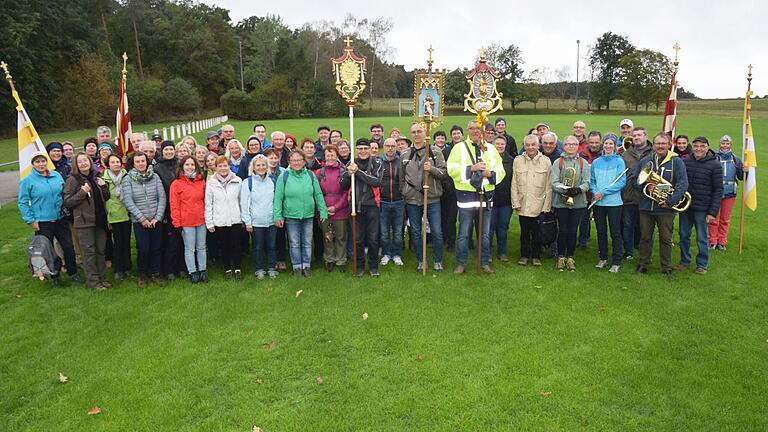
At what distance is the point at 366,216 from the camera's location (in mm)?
8484

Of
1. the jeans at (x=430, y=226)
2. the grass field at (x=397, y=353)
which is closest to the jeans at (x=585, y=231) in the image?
the grass field at (x=397, y=353)

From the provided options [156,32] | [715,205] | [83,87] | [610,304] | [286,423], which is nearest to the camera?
[286,423]

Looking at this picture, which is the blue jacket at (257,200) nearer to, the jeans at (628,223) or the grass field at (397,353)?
the grass field at (397,353)

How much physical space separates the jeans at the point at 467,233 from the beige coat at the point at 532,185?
57cm

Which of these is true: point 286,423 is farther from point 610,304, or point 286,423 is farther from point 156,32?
point 156,32

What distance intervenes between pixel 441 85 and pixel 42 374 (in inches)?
310

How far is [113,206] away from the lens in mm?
7984

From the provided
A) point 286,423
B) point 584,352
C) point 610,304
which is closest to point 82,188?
point 286,423

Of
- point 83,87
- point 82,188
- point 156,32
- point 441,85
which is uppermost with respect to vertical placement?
point 156,32

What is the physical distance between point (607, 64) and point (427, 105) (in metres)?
78.8

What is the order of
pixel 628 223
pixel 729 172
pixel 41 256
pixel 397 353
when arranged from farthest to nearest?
pixel 729 172 → pixel 628 223 → pixel 41 256 → pixel 397 353

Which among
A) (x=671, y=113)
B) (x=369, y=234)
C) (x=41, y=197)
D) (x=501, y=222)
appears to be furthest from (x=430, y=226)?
(x=41, y=197)

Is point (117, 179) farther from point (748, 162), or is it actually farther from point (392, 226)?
point (748, 162)

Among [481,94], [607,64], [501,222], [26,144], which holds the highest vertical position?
[607,64]
